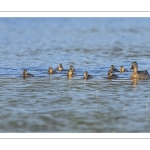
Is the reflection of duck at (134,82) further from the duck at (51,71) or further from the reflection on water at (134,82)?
the duck at (51,71)

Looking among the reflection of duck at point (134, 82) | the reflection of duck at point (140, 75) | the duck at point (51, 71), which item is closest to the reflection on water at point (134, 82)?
the reflection of duck at point (134, 82)

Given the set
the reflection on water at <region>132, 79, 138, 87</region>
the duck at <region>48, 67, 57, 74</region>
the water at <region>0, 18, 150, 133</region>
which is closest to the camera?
the water at <region>0, 18, 150, 133</region>

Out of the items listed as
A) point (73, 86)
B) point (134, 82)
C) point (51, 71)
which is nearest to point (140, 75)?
point (134, 82)

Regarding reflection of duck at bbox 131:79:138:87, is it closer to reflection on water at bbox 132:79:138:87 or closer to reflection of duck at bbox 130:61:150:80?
reflection on water at bbox 132:79:138:87

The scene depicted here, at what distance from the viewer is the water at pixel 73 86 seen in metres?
13.3

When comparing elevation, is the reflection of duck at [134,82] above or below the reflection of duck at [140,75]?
below

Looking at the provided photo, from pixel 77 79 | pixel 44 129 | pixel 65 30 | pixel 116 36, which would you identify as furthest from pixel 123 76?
pixel 65 30

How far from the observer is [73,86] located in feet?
54.5

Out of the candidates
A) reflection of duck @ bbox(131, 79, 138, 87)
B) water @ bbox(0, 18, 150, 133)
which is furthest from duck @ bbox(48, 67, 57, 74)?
reflection of duck @ bbox(131, 79, 138, 87)

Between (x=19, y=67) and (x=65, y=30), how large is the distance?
40.3ft

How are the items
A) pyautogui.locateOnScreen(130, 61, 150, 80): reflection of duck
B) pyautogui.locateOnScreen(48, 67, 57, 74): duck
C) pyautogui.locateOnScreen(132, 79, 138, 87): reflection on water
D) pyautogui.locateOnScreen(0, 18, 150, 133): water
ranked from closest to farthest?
1. pyautogui.locateOnScreen(0, 18, 150, 133): water
2. pyautogui.locateOnScreen(132, 79, 138, 87): reflection on water
3. pyautogui.locateOnScreen(130, 61, 150, 80): reflection of duck
4. pyautogui.locateOnScreen(48, 67, 57, 74): duck

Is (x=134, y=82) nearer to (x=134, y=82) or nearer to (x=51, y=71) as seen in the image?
(x=134, y=82)

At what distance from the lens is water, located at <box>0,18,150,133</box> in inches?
523

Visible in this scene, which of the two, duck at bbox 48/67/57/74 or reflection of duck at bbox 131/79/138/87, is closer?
reflection of duck at bbox 131/79/138/87
